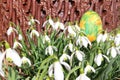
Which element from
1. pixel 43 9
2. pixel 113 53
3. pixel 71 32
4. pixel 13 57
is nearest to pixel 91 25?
pixel 71 32

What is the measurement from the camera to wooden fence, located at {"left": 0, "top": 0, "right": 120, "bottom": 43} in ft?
11.1

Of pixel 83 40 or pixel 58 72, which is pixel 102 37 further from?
pixel 58 72

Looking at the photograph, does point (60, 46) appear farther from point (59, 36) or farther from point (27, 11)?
point (27, 11)

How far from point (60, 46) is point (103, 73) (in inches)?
18.1

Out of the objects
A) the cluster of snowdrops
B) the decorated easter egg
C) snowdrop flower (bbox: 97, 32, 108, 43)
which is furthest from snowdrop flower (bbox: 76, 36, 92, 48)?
the decorated easter egg

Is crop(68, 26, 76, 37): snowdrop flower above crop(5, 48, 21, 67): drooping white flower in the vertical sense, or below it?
Answer: above

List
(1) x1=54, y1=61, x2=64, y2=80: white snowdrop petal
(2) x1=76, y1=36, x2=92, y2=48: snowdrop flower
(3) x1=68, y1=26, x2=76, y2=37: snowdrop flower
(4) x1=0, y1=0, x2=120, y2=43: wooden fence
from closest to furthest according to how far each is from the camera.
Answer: (1) x1=54, y1=61, x2=64, y2=80: white snowdrop petal
(2) x1=76, y1=36, x2=92, y2=48: snowdrop flower
(3) x1=68, y1=26, x2=76, y2=37: snowdrop flower
(4) x1=0, y1=0, x2=120, y2=43: wooden fence

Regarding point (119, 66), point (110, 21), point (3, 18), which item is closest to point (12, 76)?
point (119, 66)

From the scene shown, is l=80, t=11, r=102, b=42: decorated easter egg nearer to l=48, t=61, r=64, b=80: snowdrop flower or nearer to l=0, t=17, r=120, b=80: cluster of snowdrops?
l=0, t=17, r=120, b=80: cluster of snowdrops

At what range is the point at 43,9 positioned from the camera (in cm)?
341

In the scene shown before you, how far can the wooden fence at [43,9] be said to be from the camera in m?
3.37

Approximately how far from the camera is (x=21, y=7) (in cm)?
338

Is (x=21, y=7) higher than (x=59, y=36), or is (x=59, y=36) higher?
(x=21, y=7)

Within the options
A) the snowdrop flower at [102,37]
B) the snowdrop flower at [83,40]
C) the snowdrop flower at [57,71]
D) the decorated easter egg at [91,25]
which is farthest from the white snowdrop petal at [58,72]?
the decorated easter egg at [91,25]
